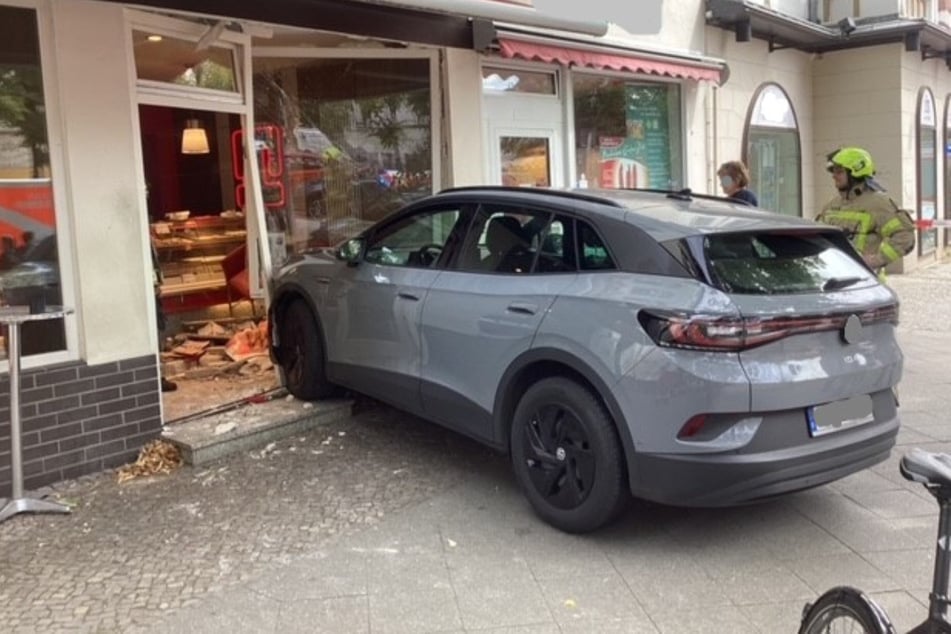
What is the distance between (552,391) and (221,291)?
5992mm

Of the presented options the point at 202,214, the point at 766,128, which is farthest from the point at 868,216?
the point at 766,128

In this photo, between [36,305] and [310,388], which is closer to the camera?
[36,305]

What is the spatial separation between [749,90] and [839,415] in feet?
31.0

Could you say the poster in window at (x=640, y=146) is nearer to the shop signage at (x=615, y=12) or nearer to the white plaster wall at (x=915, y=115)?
the shop signage at (x=615, y=12)

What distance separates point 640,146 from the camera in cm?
1078

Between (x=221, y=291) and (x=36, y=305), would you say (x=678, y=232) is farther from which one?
(x=221, y=291)

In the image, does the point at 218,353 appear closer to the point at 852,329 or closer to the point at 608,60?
the point at 608,60

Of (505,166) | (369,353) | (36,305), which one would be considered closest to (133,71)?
(36,305)

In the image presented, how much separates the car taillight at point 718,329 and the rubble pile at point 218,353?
14.1 feet

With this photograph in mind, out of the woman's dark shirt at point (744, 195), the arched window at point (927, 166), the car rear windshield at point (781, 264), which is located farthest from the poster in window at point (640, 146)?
the car rear windshield at point (781, 264)

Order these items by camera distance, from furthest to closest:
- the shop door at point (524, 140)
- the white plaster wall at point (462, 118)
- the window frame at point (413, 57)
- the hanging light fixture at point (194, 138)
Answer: the hanging light fixture at point (194, 138) → the shop door at point (524, 140) → the white plaster wall at point (462, 118) → the window frame at point (413, 57)

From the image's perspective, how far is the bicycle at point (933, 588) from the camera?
2.28 meters

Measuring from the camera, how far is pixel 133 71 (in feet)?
17.9

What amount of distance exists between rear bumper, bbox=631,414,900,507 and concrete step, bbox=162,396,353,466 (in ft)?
9.23
